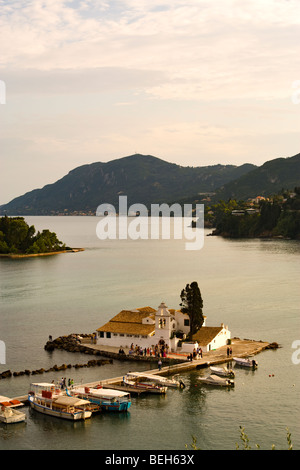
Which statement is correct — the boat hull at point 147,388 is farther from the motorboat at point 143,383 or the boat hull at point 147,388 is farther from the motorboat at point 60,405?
the motorboat at point 60,405

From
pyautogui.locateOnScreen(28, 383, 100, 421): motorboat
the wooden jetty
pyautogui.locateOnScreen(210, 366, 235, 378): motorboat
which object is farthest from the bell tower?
pyautogui.locateOnScreen(28, 383, 100, 421): motorboat

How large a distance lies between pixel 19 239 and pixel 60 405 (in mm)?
120605

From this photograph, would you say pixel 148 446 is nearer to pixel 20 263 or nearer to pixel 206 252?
pixel 20 263

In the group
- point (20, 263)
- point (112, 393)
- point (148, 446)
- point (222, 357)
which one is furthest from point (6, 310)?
point (20, 263)

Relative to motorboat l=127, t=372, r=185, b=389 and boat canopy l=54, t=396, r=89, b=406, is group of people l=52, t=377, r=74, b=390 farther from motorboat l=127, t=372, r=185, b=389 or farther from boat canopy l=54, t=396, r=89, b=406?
motorboat l=127, t=372, r=185, b=389

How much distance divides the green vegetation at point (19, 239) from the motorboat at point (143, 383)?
111988 mm

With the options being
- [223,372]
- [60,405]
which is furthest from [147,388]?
[60,405]

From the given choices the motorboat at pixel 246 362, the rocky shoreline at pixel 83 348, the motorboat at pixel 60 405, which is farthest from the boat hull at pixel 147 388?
the motorboat at pixel 246 362

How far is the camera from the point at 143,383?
38.7 meters

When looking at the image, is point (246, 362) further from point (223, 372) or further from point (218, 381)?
point (218, 381)

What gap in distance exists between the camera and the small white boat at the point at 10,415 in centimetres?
3275

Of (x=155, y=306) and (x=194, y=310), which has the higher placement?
(x=194, y=310)

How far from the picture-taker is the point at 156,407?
3572 centimetres
